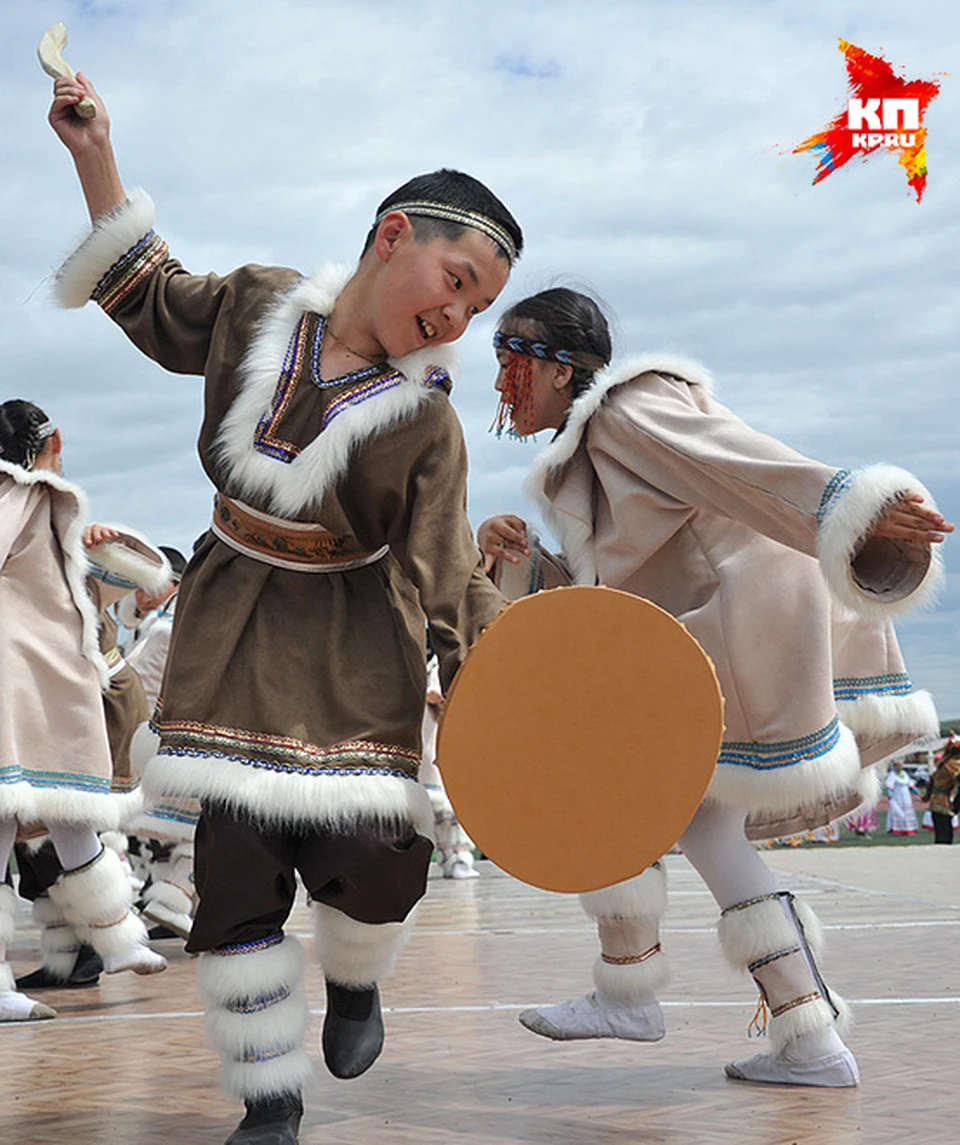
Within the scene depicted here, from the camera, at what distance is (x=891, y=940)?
684 centimetres

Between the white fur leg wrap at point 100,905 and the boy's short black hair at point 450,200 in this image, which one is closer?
the boy's short black hair at point 450,200

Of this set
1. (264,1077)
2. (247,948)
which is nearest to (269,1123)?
(264,1077)

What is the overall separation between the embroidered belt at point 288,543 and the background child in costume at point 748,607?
897 mm

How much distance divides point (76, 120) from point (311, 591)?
45.3 inches

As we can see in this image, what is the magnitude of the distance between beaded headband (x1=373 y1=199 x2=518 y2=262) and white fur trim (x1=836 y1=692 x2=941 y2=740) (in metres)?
1.57

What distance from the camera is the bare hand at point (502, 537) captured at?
416 centimetres

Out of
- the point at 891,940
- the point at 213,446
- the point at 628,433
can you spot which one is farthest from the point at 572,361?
the point at 891,940

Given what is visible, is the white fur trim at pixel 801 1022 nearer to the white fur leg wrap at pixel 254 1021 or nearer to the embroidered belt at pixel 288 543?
the white fur leg wrap at pixel 254 1021

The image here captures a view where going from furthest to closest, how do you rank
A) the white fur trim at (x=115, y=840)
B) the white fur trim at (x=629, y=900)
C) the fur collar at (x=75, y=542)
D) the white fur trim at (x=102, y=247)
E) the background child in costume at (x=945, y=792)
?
the background child in costume at (x=945, y=792) → the white fur trim at (x=115, y=840) → the fur collar at (x=75, y=542) → the white fur trim at (x=629, y=900) → the white fur trim at (x=102, y=247)

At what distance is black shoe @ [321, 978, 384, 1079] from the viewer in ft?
10.9

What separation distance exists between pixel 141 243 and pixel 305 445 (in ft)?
2.18

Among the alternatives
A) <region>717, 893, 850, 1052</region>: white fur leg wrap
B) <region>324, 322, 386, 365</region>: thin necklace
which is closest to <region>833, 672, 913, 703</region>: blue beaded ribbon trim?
<region>717, 893, 850, 1052</region>: white fur leg wrap

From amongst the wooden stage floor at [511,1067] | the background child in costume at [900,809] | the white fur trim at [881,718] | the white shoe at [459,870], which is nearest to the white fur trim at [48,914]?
the wooden stage floor at [511,1067]

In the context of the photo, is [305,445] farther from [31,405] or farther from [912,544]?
[31,405]
